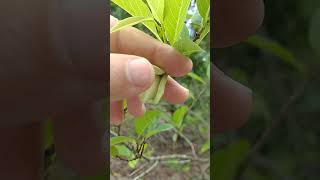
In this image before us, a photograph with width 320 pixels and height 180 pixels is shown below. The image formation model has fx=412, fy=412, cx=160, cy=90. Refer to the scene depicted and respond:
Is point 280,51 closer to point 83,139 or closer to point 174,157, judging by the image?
point 83,139

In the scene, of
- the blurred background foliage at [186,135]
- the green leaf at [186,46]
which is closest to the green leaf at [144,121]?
the blurred background foliage at [186,135]

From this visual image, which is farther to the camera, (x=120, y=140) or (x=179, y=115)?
(x=179, y=115)

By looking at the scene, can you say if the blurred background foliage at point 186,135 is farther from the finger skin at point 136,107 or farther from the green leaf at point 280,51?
the green leaf at point 280,51

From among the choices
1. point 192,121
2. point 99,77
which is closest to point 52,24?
point 99,77

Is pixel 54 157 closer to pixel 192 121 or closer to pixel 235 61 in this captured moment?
pixel 235 61

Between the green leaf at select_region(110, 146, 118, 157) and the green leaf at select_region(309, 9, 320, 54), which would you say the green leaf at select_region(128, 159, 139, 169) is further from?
the green leaf at select_region(309, 9, 320, 54)

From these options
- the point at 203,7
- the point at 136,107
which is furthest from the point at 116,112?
the point at 203,7
